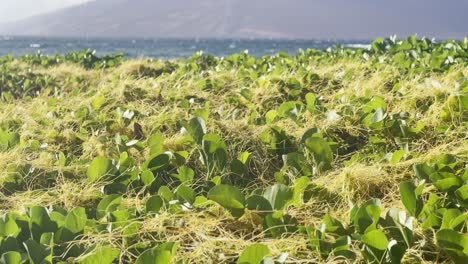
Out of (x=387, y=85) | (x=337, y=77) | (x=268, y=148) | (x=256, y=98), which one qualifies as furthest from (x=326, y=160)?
(x=337, y=77)

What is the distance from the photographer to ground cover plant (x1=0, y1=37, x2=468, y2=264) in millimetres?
1399

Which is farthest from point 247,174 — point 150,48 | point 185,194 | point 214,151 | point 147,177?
point 150,48

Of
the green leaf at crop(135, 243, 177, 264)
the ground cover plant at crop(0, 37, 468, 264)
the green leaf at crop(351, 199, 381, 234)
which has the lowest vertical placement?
the ground cover plant at crop(0, 37, 468, 264)

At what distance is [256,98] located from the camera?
3.34 meters

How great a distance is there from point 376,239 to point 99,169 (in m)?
1.10

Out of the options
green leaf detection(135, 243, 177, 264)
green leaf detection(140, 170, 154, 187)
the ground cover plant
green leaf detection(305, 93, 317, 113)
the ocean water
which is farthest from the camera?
the ocean water

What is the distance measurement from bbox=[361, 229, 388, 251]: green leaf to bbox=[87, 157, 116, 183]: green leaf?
1047 millimetres

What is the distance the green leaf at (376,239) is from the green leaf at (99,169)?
105 cm

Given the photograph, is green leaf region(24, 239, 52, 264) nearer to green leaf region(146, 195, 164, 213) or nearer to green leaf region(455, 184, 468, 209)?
green leaf region(146, 195, 164, 213)

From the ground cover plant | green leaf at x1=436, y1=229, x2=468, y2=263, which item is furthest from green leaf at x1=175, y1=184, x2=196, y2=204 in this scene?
green leaf at x1=436, y1=229, x2=468, y2=263

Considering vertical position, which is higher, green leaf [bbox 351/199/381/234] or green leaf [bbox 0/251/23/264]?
green leaf [bbox 0/251/23/264]

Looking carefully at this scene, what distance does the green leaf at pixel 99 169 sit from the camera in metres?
2.00

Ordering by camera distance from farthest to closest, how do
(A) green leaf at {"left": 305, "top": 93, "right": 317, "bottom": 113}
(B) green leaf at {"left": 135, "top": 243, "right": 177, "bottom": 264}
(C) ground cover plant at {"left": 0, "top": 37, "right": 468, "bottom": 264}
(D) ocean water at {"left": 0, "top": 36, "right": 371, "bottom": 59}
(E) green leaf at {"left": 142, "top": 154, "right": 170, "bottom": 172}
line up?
(D) ocean water at {"left": 0, "top": 36, "right": 371, "bottom": 59} < (A) green leaf at {"left": 305, "top": 93, "right": 317, "bottom": 113} < (E) green leaf at {"left": 142, "top": 154, "right": 170, "bottom": 172} < (C) ground cover plant at {"left": 0, "top": 37, "right": 468, "bottom": 264} < (B) green leaf at {"left": 135, "top": 243, "right": 177, "bottom": 264}

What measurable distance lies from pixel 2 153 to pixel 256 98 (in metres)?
1.53
